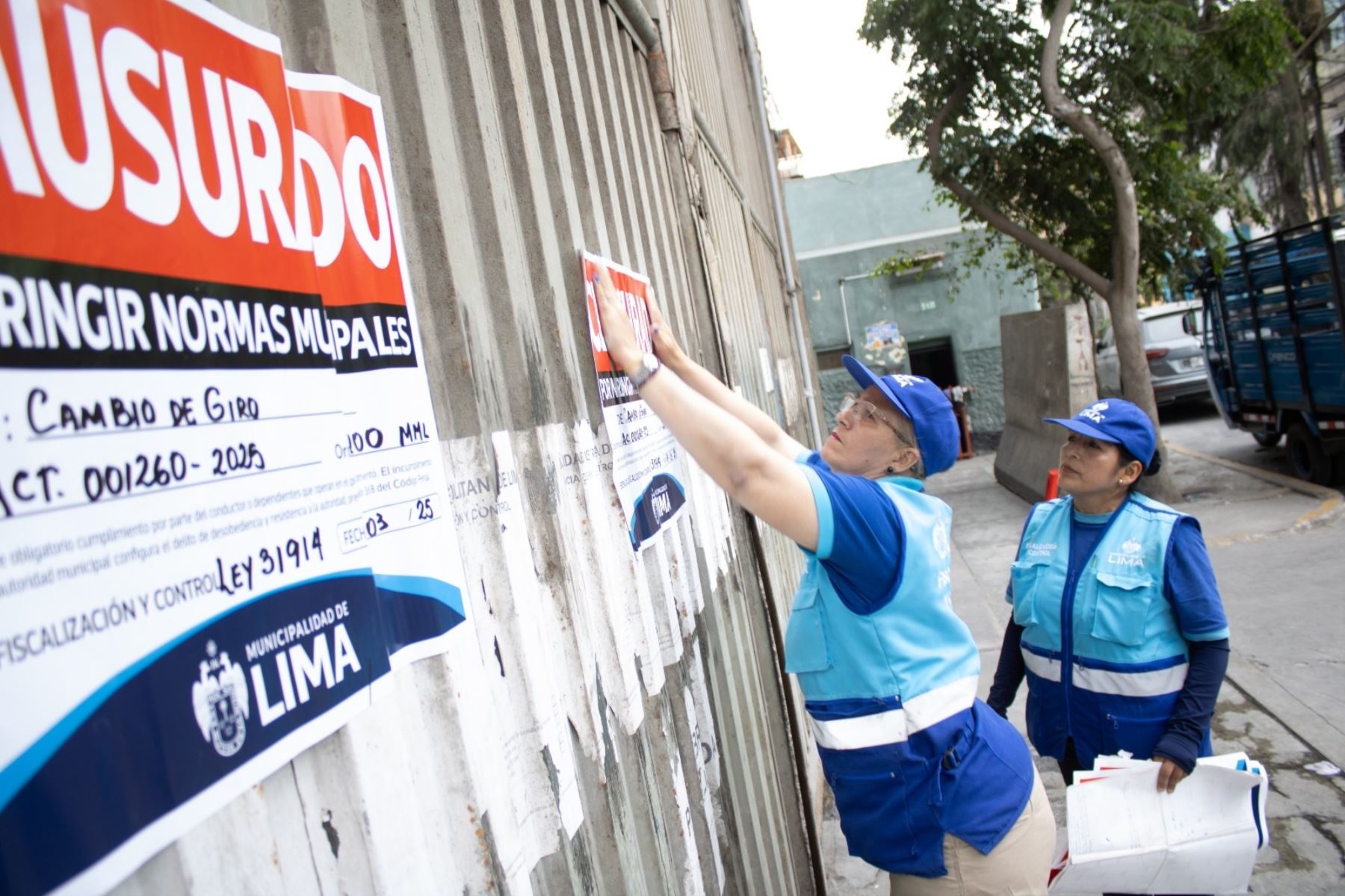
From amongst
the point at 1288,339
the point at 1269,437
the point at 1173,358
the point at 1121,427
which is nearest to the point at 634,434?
the point at 1121,427

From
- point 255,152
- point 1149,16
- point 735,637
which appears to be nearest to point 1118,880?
point 735,637

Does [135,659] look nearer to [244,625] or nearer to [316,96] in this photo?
[244,625]

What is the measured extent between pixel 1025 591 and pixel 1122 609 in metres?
0.36

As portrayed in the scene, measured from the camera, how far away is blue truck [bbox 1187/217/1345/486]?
9.53 metres

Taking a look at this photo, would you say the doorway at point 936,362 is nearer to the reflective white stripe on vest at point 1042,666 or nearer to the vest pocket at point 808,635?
the reflective white stripe on vest at point 1042,666

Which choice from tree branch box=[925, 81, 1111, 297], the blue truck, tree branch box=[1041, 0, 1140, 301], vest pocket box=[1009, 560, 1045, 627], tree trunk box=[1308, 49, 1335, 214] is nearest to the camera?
vest pocket box=[1009, 560, 1045, 627]

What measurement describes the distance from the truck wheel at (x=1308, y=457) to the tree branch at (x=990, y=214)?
2.58 m

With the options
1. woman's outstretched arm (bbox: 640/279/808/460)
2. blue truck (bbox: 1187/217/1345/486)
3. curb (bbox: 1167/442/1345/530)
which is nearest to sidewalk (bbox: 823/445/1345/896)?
curb (bbox: 1167/442/1345/530)

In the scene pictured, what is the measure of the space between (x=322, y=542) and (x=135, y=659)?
0.27 meters

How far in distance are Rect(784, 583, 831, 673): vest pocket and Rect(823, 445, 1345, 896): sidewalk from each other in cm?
219

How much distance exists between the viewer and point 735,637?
337 cm

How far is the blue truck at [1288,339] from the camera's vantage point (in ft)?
31.3

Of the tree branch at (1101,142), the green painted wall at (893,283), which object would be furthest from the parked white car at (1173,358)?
the tree branch at (1101,142)

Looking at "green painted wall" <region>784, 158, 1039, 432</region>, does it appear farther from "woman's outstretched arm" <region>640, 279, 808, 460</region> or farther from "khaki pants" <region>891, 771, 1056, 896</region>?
"khaki pants" <region>891, 771, 1056, 896</region>
